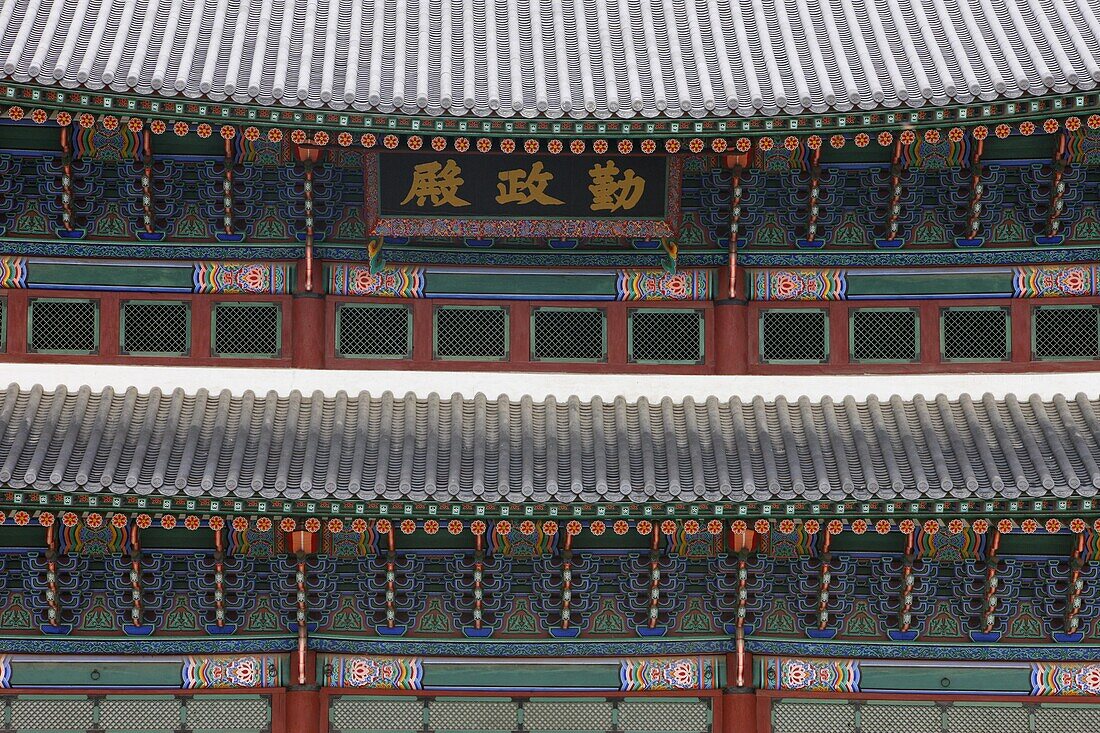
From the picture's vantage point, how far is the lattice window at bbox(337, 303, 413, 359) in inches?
486

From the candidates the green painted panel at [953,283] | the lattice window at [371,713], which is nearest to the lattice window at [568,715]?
the lattice window at [371,713]

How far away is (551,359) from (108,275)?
4114 mm

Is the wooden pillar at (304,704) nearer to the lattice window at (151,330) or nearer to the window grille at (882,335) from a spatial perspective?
the lattice window at (151,330)

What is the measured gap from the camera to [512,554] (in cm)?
1166

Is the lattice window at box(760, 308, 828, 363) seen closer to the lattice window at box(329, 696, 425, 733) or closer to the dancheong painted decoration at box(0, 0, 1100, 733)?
the dancheong painted decoration at box(0, 0, 1100, 733)

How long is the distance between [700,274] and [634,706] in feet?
13.0

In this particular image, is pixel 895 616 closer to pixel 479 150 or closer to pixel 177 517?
pixel 479 150

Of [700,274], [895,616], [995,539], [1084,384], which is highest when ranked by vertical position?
[700,274]

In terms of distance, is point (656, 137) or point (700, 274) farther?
point (700, 274)

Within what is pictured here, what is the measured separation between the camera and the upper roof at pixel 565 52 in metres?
10.8

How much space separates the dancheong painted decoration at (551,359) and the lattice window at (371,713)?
32mm

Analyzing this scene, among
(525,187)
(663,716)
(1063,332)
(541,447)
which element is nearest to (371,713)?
(663,716)

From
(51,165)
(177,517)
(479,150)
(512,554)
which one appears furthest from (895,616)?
(51,165)

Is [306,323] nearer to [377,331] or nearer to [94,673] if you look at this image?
[377,331]
